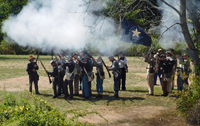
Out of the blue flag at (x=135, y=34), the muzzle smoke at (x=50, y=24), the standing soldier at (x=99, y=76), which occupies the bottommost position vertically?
the standing soldier at (x=99, y=76)

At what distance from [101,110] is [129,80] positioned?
7.38 metres

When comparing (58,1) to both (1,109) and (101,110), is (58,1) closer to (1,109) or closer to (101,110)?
(101,110)

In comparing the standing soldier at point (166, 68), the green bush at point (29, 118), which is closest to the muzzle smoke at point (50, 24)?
the standing soldier at point (166, 68)

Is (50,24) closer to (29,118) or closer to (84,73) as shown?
(84,73)

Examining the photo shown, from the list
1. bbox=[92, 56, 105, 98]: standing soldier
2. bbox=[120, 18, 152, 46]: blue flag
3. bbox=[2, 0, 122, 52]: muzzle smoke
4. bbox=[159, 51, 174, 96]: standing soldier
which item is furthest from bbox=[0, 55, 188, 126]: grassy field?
bbox=[2, 0, 122, 52]: muzzle smoke

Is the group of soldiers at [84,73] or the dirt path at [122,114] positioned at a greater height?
the group of soldiers at [84,73]

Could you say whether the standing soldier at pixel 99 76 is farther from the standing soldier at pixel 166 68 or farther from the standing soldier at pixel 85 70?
the standing soldier at pixel 166 68

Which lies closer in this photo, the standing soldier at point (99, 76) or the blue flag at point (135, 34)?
the blue flag at point (135, 34)

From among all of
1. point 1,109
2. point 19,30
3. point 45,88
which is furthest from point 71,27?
point 1,109

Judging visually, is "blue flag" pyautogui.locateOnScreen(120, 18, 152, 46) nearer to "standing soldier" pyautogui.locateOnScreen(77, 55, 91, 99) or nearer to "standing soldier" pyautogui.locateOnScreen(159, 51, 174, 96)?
"standing soldier" pyautogui.locateOnScreen(159, 51, 174, 96)

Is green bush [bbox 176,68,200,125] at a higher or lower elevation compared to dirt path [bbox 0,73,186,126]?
higher

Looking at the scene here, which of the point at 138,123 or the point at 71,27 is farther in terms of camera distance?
the point at 71,27

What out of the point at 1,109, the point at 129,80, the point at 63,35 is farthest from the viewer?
the point at 129,80

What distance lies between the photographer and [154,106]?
9977mm
